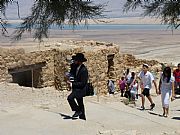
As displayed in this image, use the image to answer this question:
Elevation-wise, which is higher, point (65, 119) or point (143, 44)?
point (65, 119)

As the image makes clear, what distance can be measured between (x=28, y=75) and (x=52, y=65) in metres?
1.06

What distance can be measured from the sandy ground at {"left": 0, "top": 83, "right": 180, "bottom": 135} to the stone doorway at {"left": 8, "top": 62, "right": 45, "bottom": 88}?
7.90 ft

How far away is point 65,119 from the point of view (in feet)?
29.6

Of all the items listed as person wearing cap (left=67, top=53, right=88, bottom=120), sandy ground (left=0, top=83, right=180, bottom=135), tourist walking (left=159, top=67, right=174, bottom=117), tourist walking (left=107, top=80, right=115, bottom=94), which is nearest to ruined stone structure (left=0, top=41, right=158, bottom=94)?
tourist walking (left=107, top=80, right=115, bottom=94)

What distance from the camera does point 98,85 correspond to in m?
17.7

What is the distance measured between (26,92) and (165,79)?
15.7ft

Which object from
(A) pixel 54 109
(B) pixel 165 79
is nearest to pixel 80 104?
(A) pixel 54 109

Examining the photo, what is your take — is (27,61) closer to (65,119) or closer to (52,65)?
(52,65)

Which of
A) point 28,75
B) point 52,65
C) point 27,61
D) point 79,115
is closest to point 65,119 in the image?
point 79,115

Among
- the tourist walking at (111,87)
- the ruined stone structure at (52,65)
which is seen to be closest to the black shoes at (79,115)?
the ruined stone structure at (52,65)

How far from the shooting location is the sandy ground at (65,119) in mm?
8266

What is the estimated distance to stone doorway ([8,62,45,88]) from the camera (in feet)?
51.1

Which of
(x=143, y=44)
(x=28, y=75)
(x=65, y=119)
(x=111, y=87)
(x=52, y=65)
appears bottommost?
(x=143, y=44)

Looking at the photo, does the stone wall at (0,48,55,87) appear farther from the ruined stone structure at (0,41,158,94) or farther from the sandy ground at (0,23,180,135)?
the sandy ground at (0,23,180,135)
